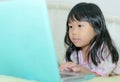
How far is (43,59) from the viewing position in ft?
2.06

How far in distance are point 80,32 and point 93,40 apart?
104 millimetres

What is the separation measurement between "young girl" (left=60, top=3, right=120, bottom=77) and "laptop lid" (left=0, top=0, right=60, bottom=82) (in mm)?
457

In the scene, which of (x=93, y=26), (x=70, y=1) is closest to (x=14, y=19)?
(x=93, y=26)

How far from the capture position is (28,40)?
635 mm

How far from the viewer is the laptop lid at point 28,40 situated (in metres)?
0.60

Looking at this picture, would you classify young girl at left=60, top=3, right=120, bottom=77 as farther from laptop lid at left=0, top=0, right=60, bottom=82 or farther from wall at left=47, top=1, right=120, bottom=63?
laptop lid at left=0, top=0, right=60, bottom=82

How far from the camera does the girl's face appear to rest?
1117mm

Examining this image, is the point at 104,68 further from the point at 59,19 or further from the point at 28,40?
the point at 28,40

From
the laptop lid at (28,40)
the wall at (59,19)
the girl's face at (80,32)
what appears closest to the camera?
the laptop lid at (28,40)

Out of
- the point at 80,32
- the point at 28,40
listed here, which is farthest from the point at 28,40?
the point at 80,32

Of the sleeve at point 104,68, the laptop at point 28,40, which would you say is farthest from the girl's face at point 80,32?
the laptop at point 28,40

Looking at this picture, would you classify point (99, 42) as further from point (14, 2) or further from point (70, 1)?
point (14, 2)

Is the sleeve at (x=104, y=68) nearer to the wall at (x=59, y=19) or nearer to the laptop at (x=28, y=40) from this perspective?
the wall at (x=59, y=19)

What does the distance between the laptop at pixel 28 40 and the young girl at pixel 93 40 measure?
0.46 m
